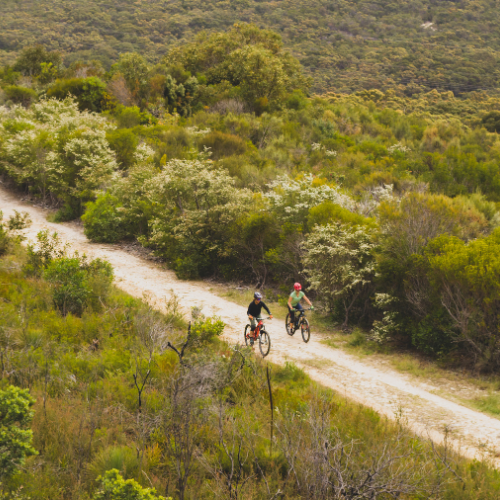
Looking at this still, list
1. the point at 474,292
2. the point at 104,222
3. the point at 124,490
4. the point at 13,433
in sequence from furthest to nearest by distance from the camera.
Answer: the point at 104,222, the point at 474,292, the point at 13,433, the point at 124,490

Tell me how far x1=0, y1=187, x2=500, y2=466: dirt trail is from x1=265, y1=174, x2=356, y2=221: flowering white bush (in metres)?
3.99

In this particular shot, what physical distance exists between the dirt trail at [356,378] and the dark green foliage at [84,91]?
86.7ft

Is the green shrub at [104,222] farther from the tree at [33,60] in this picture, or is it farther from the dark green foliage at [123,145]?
the tree at [33,60]

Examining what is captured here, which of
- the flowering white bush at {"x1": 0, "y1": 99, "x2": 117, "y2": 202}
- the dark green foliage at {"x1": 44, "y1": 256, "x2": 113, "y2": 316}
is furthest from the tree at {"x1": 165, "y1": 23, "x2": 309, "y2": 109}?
the dark green foliage at {"x1": 44, "y1": 256, "x2": 113, "y2": 316}

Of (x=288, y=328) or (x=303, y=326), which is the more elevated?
(x=303, y=326)

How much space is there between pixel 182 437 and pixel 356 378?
5.49 m

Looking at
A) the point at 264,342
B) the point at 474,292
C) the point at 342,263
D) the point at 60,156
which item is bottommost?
the point at 264,342

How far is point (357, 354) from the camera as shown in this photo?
1175 cm

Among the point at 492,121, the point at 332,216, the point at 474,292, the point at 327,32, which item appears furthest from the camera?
the point at 327,32

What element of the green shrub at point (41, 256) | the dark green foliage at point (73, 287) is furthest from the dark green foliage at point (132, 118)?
the dark green foliage at point (73, 287)

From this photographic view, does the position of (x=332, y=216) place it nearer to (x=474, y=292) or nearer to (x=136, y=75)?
(x=474, y=292)

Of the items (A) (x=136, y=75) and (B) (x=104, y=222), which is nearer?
(B) (x=104, y=222)

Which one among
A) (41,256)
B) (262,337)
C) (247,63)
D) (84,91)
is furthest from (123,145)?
(262,337)

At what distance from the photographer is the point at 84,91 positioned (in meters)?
39.9
